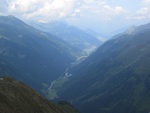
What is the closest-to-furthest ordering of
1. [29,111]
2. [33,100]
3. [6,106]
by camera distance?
[6,106] → [29,111] → [33,100]

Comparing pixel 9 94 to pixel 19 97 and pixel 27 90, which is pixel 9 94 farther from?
pixel 27 90

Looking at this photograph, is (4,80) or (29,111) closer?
(29,111)

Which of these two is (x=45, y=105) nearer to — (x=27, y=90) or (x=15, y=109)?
(x=27, y=90)

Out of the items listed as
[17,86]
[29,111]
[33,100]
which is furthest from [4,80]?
[29,111]

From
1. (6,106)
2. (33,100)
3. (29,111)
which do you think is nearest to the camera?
(6,106)

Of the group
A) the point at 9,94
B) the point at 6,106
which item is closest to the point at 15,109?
the point at 6,106

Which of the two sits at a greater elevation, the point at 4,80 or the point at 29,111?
the point at 4,80
